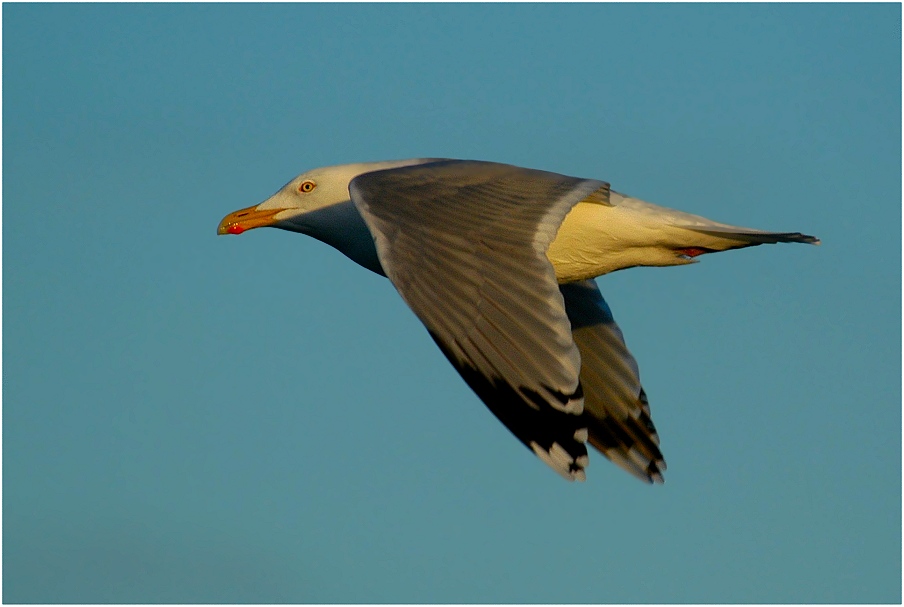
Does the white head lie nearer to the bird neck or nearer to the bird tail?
the bird neck

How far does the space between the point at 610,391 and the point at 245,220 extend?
2652 mm

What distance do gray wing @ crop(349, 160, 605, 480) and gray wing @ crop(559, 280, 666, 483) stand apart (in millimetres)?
2267

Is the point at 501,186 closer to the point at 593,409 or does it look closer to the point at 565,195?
the point at 565,195

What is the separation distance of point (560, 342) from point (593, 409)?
3.12m

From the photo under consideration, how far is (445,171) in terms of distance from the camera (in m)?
8.30

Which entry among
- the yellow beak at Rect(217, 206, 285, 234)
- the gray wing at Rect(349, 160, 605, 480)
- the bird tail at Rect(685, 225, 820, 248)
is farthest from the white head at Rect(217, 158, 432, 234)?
the bird tail at Rect(685, 225, 820, 248)

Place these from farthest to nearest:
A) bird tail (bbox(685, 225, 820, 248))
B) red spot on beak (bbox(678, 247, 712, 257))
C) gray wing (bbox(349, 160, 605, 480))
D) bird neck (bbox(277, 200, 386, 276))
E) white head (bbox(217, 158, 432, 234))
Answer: white head (bbox(217, 158, 432, 234)) < bird neck (bbox(277, 200, 386, 276)) < red spot on beak (bbox(678, 247, 712, 257)) < bird tail (bbox(685, 225, 820, 248)) < gray wing (bbox(349, 160, 605, 480))

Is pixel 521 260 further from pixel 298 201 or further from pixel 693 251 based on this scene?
pixel 298 201

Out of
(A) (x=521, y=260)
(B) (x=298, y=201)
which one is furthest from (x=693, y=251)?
(B) (x=298, y=201)

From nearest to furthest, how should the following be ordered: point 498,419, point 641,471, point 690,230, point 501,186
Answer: point 498,419 → point 501,186 → point 690,230 → point 641,471

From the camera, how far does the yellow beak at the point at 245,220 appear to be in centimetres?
967

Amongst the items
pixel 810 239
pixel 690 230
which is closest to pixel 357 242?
pixel 690 230

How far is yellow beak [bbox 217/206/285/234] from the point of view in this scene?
9672 mm

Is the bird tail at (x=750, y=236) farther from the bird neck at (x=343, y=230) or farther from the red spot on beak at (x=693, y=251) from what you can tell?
the bird neck at (x=343, y=230)
